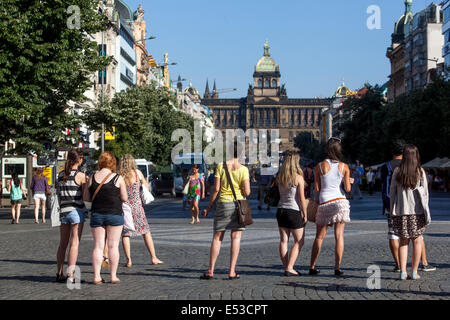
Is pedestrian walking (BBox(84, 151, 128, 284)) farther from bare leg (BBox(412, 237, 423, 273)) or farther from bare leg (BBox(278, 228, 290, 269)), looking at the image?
bare leg (BBox(412, 237, 423, 273))

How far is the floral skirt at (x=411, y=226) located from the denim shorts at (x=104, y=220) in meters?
3.54

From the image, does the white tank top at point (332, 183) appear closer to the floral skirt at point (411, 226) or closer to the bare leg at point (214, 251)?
the floral skirt at point (411, 226)

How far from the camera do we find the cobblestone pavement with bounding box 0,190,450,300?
875cm

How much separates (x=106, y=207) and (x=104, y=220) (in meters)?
0.17

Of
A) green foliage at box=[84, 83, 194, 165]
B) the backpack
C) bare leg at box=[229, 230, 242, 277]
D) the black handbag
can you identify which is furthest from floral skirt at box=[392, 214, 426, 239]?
green foliage at box=[84, 83, 194, 165]

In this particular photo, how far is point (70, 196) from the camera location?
10.3 meters

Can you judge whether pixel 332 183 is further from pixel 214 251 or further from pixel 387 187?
pixel 214 251

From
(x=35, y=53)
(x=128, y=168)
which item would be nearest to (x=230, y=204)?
(x=128, y=168)

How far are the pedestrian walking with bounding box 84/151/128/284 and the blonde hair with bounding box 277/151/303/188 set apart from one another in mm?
2058

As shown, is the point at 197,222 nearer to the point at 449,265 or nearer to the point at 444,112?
the point at 449,265

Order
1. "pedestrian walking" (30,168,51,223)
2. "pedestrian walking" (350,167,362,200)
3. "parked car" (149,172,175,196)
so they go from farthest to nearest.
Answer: "parked car" (149,172,175,196), "pedestrian walking" (350,167,362,200), "pedestrian walking" (30,168,51,223)

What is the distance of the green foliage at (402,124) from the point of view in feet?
184

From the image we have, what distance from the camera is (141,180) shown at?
11820 mm
